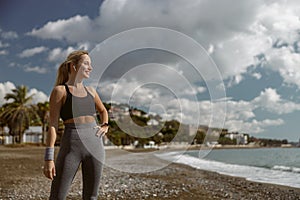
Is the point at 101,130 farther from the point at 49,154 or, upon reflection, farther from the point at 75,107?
the point at 49,154

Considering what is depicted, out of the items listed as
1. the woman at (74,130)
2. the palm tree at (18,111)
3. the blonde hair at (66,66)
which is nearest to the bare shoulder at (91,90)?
the woman at (74,130)

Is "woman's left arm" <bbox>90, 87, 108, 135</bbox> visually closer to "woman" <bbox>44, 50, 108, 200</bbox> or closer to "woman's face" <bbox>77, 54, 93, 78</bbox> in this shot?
"woman" <bbox>44, 50, 108, 200</bbox>

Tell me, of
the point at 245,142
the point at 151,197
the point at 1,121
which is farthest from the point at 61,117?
the point at 245,142

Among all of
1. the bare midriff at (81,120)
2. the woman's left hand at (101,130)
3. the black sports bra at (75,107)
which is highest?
the black sports bra at (75,107)

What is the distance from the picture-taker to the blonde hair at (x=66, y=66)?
9.50ft

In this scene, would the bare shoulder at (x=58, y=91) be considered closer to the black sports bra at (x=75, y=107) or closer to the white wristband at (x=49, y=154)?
the black sports bra at (x=75, y=107)

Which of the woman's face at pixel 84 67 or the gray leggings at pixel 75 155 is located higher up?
the woman's face at pixel 84 67

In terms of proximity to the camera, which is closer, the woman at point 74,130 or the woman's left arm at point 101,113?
the woman at point 74,130

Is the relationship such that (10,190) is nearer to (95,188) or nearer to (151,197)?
(151,197)

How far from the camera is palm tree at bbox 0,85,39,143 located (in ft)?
152

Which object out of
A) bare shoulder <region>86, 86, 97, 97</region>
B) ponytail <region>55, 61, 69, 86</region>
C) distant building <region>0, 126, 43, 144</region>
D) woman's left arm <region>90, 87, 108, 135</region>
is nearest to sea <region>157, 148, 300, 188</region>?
woman's left arm <region>90, 87, 108, 135</region>

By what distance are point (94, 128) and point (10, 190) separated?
6.05 meters

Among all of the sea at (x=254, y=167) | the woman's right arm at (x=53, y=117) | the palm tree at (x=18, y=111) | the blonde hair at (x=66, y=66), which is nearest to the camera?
the woman's right arm at (x=53, y=117)

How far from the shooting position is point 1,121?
1860 inches
